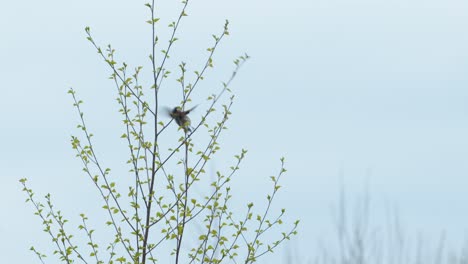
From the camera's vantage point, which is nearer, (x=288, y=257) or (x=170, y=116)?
(x=170, y=116)

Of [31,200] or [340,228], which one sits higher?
[340,228]

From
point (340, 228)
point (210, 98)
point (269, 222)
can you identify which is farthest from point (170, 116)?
point (340, 228)

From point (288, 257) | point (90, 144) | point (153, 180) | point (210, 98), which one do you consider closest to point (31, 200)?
point (90, 144)

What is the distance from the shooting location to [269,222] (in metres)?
6.65

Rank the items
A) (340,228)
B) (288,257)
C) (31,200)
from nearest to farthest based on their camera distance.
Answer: (31,200), (288,257), (340,228)

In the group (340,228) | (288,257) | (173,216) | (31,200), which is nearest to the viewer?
(173,216)

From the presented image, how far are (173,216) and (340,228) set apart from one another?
376 cm

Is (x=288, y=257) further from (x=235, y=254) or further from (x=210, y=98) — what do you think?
(x=210, y=98)

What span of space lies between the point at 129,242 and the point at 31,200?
117 centimetres

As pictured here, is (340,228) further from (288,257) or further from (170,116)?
(170,116)

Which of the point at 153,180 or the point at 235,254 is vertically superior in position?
the point at 153,180

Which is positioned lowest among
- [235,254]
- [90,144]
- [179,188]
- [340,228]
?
[235,254]

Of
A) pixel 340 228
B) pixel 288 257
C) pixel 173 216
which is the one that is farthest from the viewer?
pixel 340 228

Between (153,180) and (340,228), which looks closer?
(153,180)
